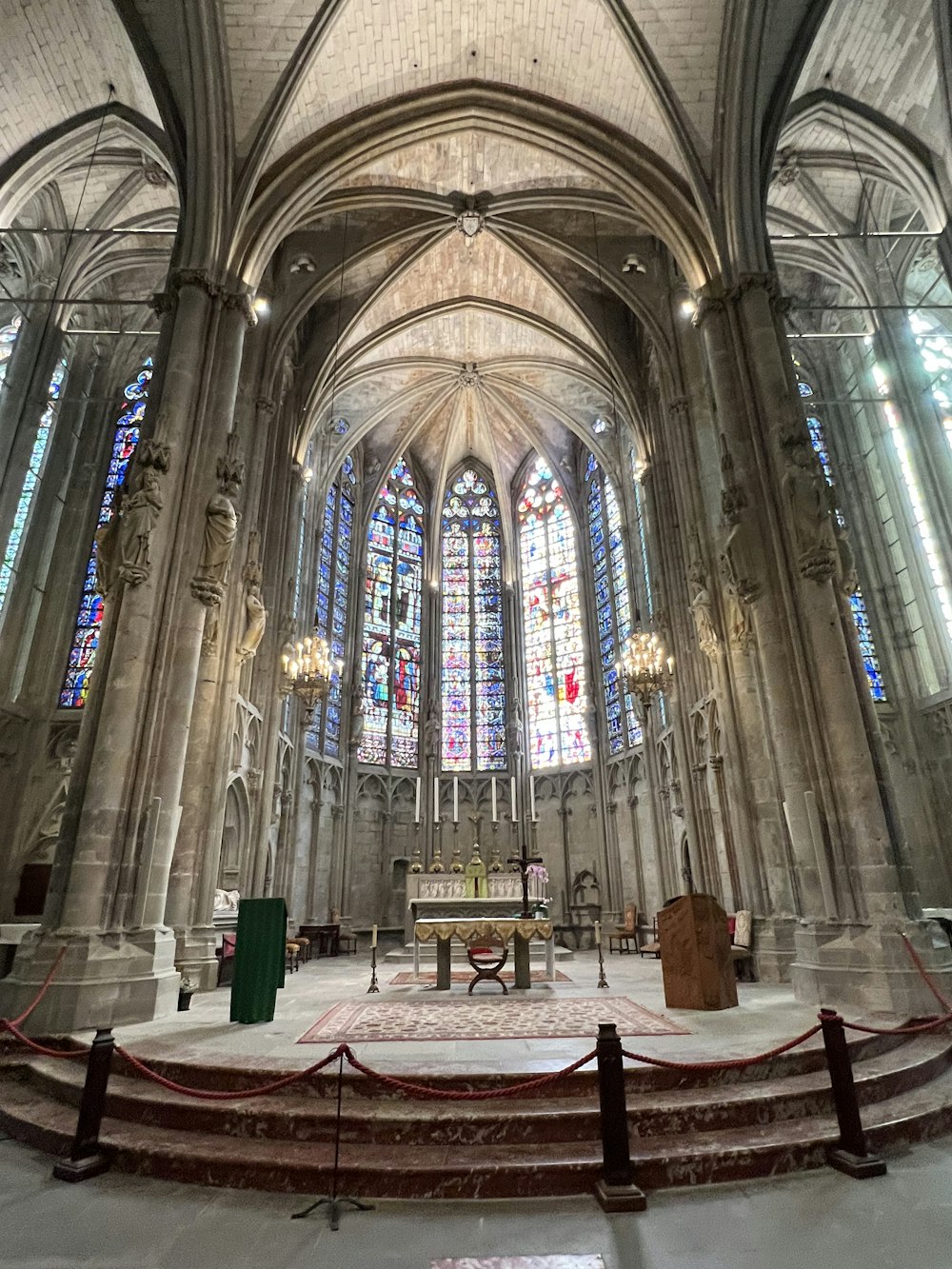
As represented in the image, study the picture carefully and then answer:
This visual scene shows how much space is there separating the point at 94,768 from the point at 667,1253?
689 centimetres

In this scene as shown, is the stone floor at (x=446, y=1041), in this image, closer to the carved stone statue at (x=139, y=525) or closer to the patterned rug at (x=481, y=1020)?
the patterned rug at (x=481, y=1020)

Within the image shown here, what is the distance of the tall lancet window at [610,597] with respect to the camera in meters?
19.8

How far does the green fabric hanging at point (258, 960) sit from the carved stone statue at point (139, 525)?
4080mm

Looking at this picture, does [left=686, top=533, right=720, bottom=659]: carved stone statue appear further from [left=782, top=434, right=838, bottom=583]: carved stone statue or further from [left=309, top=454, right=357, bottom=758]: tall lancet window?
[left=309, top=454, right=357, bottom=758]: tall lancet window

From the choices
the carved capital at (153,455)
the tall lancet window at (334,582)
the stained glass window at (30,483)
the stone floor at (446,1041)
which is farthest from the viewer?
the tall lancet window at (334,582)

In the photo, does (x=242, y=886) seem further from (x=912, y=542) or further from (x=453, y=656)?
(x=912, y=542)

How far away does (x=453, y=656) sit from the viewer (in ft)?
75.6

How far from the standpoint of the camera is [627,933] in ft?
53.5

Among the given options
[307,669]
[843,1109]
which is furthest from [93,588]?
[843,1109]

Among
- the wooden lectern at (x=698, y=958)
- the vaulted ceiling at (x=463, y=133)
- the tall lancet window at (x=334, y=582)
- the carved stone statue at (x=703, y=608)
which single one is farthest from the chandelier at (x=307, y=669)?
the wooden lectern at (x=698, y=958)

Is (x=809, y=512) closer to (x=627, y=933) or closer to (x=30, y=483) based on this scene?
(x=627, y=933)

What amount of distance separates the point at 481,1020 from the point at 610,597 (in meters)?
15.5

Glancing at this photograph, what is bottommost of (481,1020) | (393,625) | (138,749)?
(481,1020)

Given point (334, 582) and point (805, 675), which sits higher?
point (334, 582)
